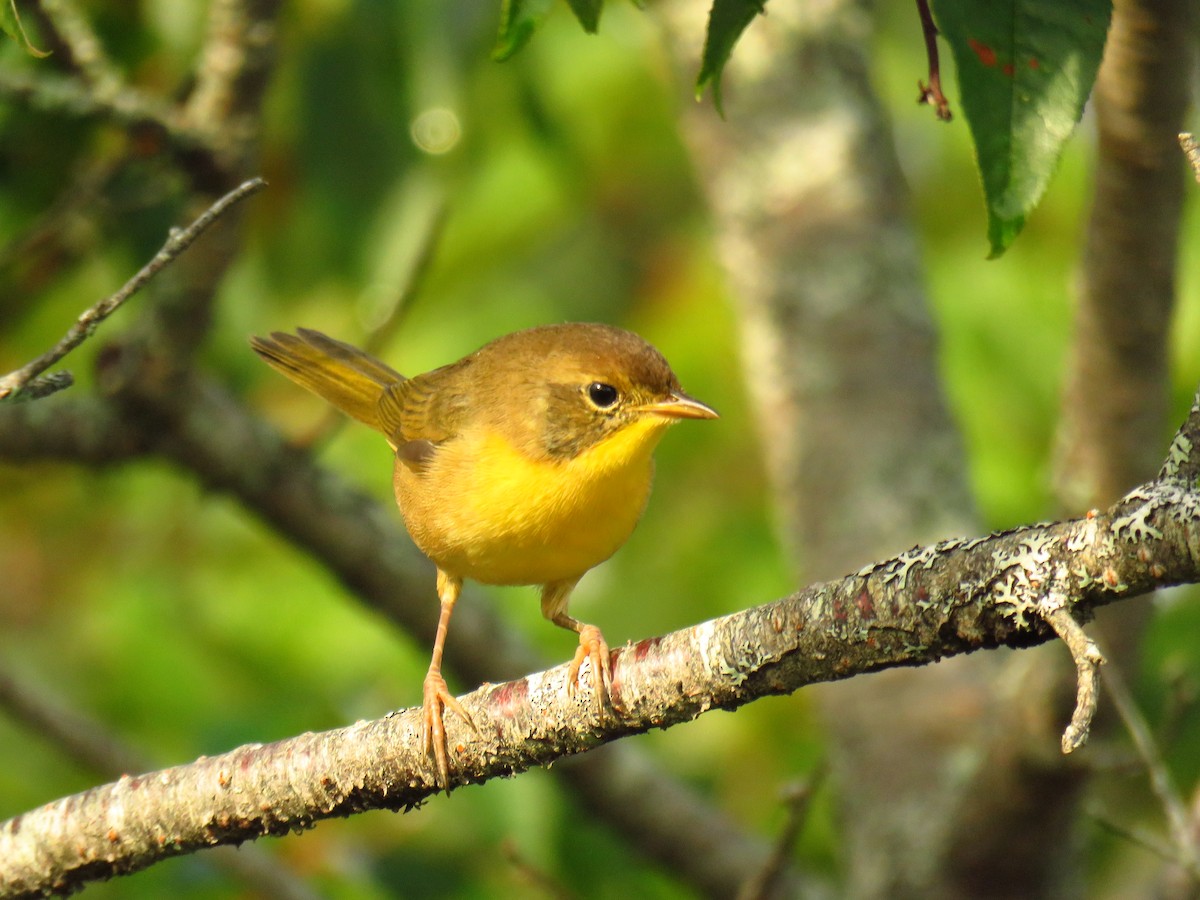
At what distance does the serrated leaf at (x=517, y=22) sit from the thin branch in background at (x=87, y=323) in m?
0.46

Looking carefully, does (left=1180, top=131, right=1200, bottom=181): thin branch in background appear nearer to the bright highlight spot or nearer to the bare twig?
the bare twig

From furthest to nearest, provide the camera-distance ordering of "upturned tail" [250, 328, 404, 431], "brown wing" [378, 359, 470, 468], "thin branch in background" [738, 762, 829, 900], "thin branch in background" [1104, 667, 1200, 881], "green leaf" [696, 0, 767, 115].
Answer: "upturned tail" [250, 328, 404, 431] < "brown wing" [378, 359, 470, 468] < "thin branch in background" [738, 762, 829, 900] < "thin branch in background" [1104, 667, 1200, 881] < "green leaf" [696, 0, 767, 115]

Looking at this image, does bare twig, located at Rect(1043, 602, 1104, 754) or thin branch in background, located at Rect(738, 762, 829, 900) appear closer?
bare twig, located at Rect(1043, 602, 1104, 754)

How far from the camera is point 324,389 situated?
4.57 metres

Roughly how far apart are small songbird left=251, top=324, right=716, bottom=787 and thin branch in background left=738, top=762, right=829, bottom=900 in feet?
2.04

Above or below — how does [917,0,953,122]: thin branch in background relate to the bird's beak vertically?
below

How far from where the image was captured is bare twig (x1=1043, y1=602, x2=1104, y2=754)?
1569 millimetres

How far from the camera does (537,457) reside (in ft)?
11.6

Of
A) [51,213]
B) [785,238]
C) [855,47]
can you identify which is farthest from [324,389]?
[855,47]

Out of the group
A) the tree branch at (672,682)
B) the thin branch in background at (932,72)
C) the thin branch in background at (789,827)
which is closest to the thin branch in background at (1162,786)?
the thin branch in background at (789,827)

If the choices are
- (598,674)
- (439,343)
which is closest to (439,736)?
(598,674)

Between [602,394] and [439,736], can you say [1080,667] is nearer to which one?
[439,736]

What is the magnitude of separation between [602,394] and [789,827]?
3.84 ft

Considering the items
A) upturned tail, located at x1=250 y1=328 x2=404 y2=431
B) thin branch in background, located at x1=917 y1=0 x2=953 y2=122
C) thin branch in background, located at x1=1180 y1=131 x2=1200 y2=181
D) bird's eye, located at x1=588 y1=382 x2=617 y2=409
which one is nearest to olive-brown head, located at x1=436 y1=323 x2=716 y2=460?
bird's eye, located at x1=588 y1=382 x2=617 y2=409
